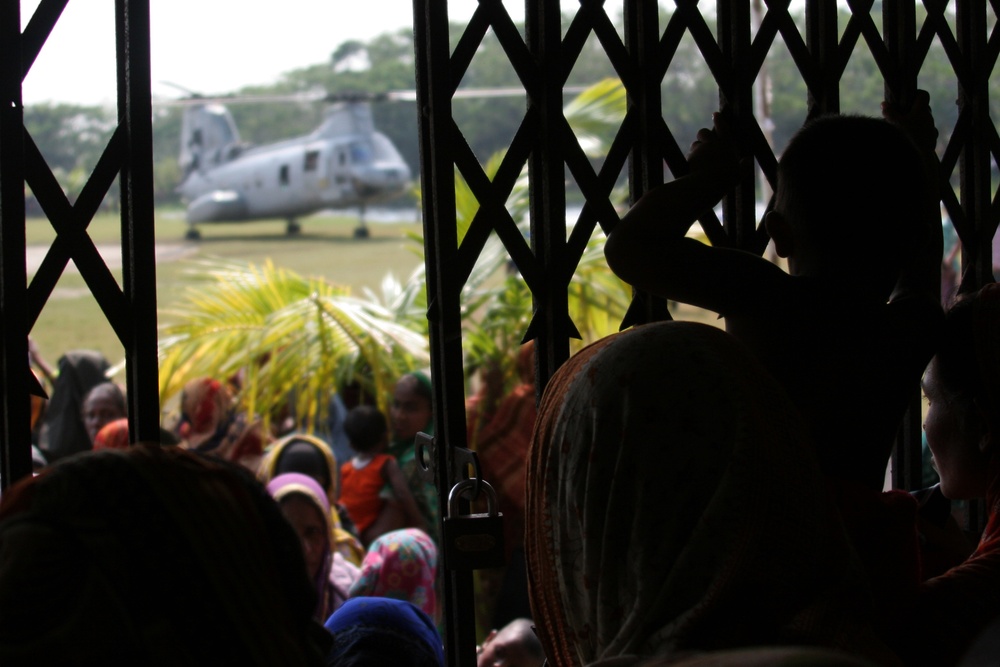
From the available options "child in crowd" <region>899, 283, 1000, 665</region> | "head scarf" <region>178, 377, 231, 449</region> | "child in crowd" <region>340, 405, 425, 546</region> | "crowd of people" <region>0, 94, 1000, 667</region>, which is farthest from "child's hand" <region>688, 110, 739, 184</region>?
"head scarf" <region>178, 377, 231, 449</region>

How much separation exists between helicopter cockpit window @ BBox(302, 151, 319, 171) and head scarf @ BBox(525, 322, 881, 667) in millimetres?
30161

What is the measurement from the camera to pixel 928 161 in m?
2.00

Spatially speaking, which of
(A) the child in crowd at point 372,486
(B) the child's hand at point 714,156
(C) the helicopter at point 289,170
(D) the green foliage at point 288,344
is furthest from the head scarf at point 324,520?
(C) the helicopter at point 289,170

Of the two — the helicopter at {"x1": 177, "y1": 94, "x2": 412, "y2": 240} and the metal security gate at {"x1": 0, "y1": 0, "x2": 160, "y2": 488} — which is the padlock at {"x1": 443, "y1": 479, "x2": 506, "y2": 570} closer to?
the metal security gate at {"x1": 0, "y1": 0, "x2": 160, "y2": 488}

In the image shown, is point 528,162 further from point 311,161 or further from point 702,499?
point 311,161

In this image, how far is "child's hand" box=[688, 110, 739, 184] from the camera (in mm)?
1660

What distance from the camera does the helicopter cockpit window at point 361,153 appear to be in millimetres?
30312

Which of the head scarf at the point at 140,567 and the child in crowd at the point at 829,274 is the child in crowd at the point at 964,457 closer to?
the child in crowd at the point at 829,274

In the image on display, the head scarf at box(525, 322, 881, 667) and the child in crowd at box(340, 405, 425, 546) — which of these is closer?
the head scarf at box(525, 322, 881, 667)

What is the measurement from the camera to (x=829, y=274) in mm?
1556

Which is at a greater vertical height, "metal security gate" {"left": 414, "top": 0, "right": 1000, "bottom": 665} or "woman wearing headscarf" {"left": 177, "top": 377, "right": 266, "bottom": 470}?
"metal security gate" {"left": 414, "top": 0, "right": 1000, "bottom": 665}

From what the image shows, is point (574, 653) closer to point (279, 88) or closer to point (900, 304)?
point (900, 304)

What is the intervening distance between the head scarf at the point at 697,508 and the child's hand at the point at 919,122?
1.09 metres

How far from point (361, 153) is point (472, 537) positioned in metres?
29.6
